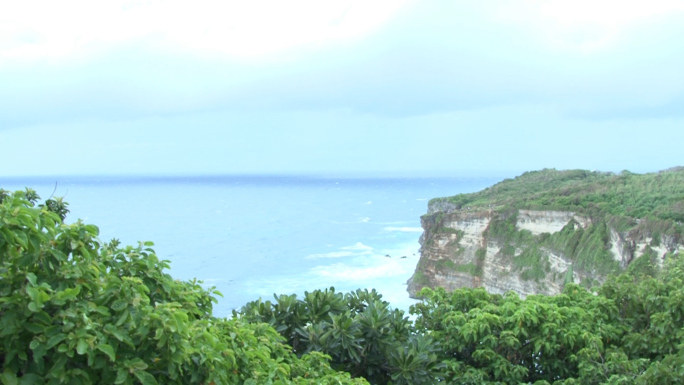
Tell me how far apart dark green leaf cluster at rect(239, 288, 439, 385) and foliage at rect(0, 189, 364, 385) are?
2.77m

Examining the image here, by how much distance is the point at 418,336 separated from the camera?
7719 millimetres

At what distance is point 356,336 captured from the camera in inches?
285

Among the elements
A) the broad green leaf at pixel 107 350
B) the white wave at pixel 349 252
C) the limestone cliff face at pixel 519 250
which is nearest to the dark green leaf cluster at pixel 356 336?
the broad green leaf at pixel 107 350

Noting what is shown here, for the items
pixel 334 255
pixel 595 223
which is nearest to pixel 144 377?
pixel 595 223

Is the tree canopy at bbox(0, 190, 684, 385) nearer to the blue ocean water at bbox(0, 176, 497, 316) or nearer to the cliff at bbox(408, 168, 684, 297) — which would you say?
the blue ocean water at bbox(0, 176, 497, 316)


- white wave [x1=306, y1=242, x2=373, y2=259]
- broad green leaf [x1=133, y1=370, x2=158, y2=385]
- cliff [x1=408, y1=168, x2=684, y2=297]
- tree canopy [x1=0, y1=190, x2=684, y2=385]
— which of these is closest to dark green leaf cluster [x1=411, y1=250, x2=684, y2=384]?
tree canopy [x1=0, y1=190, x2=684, y2=385]

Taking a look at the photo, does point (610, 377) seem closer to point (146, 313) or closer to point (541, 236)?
point (146, 313)

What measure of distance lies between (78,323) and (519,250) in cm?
4436

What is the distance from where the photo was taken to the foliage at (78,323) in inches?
131

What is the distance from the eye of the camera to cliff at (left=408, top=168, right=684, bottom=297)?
119 feet

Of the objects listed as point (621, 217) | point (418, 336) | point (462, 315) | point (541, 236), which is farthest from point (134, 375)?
point (541, 236)

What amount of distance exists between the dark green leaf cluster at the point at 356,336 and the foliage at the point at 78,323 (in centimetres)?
277

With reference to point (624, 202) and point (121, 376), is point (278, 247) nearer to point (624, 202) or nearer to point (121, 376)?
point (624, 202)

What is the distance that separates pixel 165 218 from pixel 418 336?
118 meters
